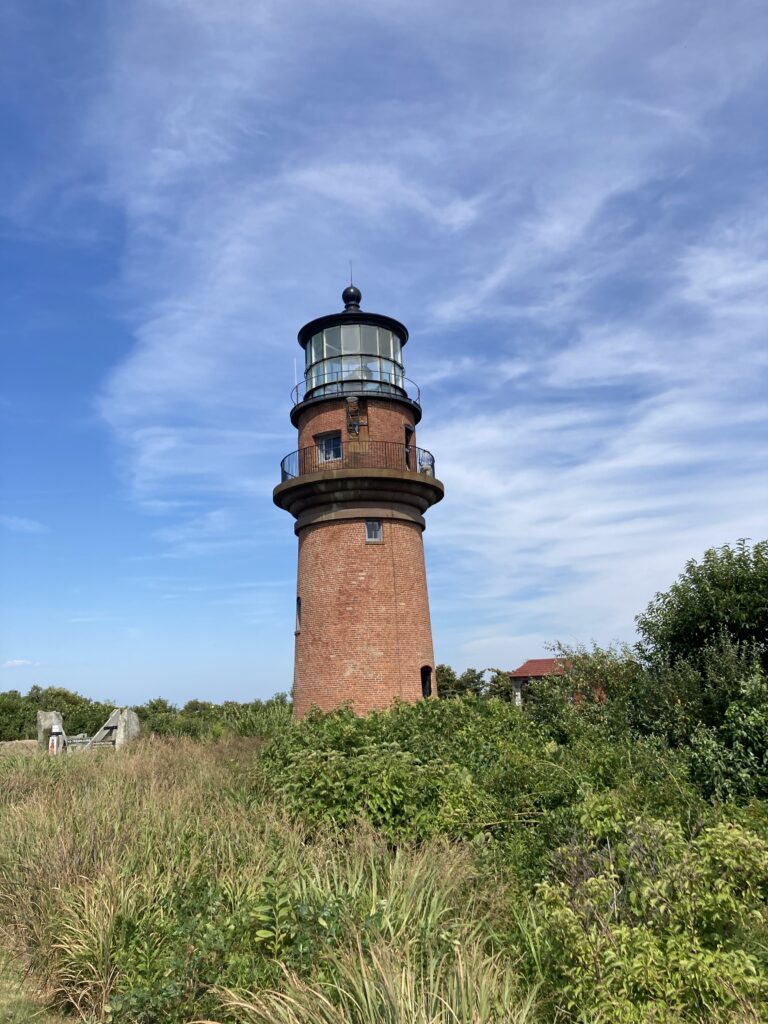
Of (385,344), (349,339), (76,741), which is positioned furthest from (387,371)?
(76,741)

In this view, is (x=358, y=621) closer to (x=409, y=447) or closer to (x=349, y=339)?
(x=409, y=447)

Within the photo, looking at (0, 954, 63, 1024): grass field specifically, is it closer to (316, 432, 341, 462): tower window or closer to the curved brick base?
the curved brick base

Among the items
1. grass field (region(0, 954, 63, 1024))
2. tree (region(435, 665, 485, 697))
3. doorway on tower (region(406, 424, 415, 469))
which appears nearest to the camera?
grass field (region(0, 954, 63, 1024))

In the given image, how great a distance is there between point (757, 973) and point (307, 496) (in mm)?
14598

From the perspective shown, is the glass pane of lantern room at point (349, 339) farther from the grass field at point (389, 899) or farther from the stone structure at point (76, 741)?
the stone structure at point (76, 741)

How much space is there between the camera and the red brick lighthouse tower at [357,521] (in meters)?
→ 17.5

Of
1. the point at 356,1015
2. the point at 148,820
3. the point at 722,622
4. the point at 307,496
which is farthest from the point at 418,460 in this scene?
the point at 356,1015

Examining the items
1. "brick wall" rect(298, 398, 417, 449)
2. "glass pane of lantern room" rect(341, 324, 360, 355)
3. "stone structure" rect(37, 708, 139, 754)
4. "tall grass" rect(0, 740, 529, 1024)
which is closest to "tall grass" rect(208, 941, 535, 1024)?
"tall grass" rect(0, 740, 529, 1024)

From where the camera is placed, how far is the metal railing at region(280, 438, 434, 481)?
59.0 ft

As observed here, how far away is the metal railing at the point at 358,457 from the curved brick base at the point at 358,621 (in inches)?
56.2

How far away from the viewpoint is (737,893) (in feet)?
18.6

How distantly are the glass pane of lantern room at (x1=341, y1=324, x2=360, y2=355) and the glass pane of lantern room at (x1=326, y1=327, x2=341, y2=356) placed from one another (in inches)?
4.2

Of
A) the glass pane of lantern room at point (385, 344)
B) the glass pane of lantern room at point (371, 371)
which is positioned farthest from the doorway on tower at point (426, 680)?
the glass pane of lantern room at point (385, 344)

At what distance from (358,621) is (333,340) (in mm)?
7088
